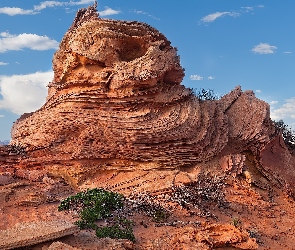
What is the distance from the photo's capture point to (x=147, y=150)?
A: 540 inches

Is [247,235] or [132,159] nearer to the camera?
[247,235]

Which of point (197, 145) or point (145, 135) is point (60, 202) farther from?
point (197, 145)

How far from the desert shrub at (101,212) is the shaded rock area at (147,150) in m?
0.35

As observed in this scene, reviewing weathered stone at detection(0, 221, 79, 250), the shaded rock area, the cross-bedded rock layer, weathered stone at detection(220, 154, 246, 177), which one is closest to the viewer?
weathered stone at detection(0, 221, 79, 250)

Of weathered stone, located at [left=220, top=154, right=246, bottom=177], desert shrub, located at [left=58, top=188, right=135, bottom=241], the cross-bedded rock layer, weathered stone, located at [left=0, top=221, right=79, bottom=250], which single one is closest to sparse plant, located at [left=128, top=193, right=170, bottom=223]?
desert shrub, located at [left=58, top=188, right=135, bottom=241]

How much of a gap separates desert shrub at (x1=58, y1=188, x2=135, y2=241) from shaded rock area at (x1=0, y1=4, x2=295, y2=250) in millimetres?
349

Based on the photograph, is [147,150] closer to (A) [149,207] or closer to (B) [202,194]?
(B) [202,194]

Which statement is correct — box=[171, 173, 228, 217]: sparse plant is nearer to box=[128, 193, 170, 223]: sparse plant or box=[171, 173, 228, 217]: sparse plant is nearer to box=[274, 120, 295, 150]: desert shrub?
box=[128, 193, 170, 223]: sparse plant

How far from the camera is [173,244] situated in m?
8.93

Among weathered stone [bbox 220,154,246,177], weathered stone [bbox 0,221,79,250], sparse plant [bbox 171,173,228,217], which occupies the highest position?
weathered stone [bbox 220,154,246,177]

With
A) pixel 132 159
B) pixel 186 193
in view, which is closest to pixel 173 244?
pixel 186 193

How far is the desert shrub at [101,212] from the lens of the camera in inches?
355

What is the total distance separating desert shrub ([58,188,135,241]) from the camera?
9.01 meters

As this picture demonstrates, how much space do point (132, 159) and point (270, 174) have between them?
5.58m
